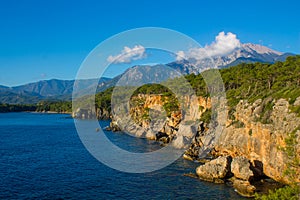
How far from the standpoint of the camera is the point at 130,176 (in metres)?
40.5

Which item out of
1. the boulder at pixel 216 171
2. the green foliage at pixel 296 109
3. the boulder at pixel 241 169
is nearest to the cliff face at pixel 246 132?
the green foliage at pixel 296 109

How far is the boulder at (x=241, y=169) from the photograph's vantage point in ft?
118

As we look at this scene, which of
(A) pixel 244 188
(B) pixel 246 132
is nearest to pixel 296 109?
(B) pixel 246 132

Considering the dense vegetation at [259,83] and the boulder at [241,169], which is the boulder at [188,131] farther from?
the boulder at [241,169]

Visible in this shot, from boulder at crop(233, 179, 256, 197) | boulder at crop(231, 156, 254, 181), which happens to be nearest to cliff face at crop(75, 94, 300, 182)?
boulder at crop(231, 156, 254, 181)

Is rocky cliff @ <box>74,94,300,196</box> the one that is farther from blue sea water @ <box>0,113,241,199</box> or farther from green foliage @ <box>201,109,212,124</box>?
blue sea water @ <box>0,113,241,199</box>

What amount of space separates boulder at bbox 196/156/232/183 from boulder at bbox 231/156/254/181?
864 millimetres

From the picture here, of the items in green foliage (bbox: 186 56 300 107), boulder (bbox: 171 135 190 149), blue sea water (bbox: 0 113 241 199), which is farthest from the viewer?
boulder (bbox: 171 135 190 149)

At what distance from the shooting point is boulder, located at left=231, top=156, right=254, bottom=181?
118 feet

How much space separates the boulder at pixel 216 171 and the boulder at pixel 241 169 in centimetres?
86

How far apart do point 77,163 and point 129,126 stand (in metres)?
46.7

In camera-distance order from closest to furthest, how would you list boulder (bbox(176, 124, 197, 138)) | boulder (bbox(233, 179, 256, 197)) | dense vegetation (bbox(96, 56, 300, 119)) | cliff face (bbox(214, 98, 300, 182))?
boulder (bbox(233, 179, 256, 197)), cliff face (bbox(214, 98, 300, 182)), dense vegetation (bbox(96, 56, 300, 119)), boulder (bbox(176, 124, 197, 138))

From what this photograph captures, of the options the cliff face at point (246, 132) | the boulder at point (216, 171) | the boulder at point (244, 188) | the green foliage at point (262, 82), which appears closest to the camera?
the boulder at point (244, 188)

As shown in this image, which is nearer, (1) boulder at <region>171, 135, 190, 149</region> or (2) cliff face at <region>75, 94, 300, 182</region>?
(2) cliff face at <region>75, 94, 300, 182</region>
